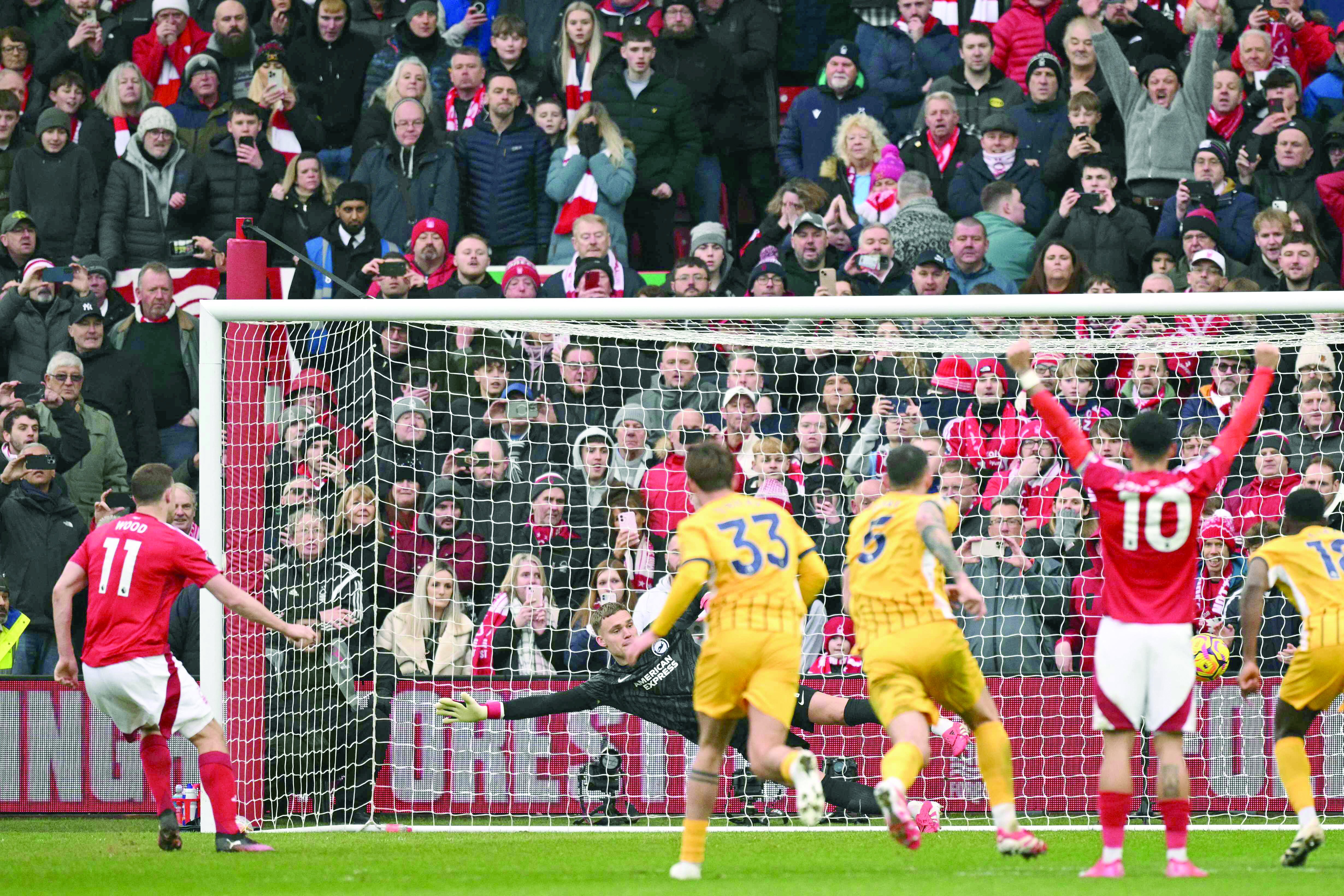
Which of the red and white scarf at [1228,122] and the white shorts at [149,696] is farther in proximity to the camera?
the red and white scarf at [1228,122]

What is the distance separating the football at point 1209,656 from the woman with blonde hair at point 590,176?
5.64 m

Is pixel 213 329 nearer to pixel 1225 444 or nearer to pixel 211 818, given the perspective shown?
pixel 211 818

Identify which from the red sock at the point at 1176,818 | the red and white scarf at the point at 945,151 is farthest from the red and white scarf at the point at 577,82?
the red sock at the point at 1176,818

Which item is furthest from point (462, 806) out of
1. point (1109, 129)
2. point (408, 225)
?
point (1109, 129)

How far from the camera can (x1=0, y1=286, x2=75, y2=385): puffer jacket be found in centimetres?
1338

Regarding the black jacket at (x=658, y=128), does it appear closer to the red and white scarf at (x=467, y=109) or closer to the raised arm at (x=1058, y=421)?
the red and white scarf at (x=467, y=109)

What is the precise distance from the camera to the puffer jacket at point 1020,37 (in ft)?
48.5

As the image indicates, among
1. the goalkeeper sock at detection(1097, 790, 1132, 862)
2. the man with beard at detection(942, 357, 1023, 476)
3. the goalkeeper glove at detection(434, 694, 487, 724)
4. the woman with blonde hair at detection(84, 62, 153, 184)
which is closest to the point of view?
the goalkeeper sock at detection(1097, 790, 1132, 862)

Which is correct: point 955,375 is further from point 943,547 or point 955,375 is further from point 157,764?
point 157,764

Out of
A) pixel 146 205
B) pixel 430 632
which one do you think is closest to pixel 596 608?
pixel 430 632

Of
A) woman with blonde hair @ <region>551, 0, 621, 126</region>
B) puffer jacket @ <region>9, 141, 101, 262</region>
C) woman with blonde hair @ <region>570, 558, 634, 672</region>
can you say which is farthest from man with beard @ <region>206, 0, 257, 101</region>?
woman with blonde hair @ <region>570, 558, 634, 672</region>

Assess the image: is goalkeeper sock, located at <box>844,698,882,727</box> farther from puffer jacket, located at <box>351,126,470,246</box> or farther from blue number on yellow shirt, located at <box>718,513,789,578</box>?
puffer jacket, located at <box>351,126,470,246</box>

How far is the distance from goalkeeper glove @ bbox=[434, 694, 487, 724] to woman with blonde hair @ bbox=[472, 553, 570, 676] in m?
1.43

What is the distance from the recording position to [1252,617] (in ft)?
27.1
